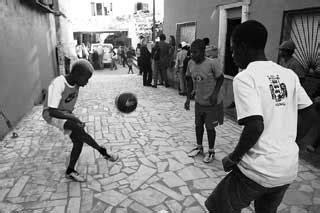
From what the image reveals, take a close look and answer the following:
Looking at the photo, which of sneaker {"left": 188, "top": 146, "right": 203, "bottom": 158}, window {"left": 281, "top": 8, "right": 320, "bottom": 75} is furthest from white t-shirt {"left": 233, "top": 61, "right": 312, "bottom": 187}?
window {"left": 281, "top": 8, "right": 320, "bottom": 75}

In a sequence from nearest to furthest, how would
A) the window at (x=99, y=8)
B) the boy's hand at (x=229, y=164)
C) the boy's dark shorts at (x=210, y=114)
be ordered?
the boy's hand at (x=229, y=164) → the boy's dark shorts at (x=210, y=114) → the window at (x=99, y=8)

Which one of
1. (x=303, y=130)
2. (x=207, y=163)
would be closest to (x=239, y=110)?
(x=303, y=130)

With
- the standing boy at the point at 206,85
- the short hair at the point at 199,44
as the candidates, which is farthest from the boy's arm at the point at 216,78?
the short hair at the point at 199,44

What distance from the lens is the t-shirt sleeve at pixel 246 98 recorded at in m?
1.61

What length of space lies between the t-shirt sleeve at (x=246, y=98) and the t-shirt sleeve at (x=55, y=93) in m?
2.20

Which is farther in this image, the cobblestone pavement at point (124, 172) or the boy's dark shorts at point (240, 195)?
the cobblestone pavement at point (124, 172)

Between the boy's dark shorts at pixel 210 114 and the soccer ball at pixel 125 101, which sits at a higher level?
the soccer ball at pixel 125 101

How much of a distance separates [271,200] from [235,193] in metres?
0.30

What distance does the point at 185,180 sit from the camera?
3.76 meters

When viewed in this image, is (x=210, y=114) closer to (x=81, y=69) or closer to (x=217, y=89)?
(x=217, y=89)

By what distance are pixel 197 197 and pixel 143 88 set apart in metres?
8.01

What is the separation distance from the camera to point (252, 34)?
67.8 inches

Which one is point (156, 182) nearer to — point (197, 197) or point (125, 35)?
point (197, 197)

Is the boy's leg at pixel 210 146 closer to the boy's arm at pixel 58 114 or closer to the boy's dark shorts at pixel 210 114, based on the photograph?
the boy's dark shorts at pixel 210 114
